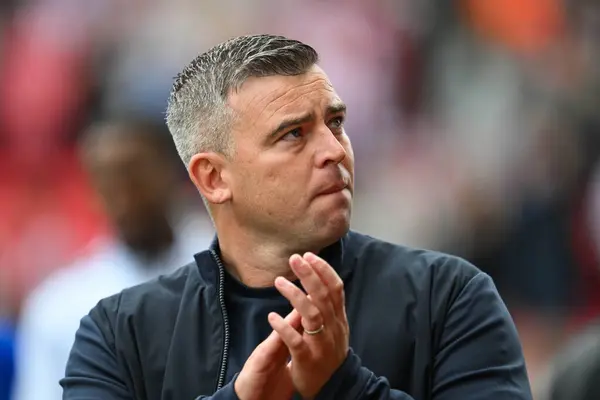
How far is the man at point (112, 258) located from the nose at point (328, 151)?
1585 millimetres

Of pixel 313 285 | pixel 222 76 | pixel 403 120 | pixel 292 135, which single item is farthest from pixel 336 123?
pixel 403 120

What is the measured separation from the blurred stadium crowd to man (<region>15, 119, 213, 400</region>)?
1.00 feet

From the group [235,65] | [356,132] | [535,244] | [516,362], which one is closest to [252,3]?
[356,132]

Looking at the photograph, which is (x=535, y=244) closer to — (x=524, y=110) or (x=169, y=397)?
(x=524, y=110)

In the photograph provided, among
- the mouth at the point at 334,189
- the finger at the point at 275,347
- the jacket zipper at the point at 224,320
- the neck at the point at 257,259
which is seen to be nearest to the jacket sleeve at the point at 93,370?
the jacket zipper at the point at 224,320

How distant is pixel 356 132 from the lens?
489 centimetres

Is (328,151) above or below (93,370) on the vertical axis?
above

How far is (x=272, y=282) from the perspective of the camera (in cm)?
223

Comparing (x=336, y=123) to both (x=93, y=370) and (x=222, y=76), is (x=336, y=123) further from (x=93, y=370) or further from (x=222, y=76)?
(x=93, y=370)

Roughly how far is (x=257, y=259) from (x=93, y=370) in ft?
1.23

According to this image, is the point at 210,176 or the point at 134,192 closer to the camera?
the point at 210,176

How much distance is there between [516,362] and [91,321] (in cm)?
81

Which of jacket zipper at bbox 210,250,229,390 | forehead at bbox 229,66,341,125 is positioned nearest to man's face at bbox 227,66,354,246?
forehead at bbox 229,66,341,125

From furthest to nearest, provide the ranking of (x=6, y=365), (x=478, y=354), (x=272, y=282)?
(x=6, y=365)
(x=272, y=282)
(x=478, y=354)
